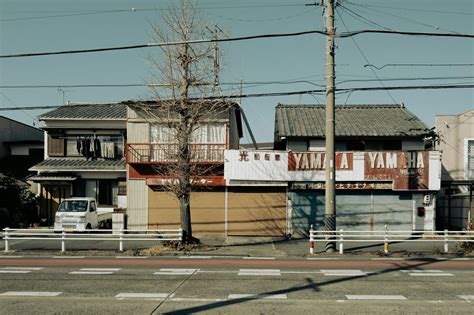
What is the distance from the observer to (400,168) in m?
22.9

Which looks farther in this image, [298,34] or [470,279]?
[298,34]

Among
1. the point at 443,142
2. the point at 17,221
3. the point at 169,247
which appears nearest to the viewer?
the point at 169,247

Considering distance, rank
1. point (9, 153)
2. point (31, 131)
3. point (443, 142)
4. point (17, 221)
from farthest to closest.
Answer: point (31, 131) → point (9, 153) → point (443, 142) → point (17, 221)

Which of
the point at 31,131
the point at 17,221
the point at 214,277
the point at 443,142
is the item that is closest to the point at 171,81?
the point at 214,277

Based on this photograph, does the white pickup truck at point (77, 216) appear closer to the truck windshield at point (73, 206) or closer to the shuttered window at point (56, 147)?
the truck windshield at point (73, 206)

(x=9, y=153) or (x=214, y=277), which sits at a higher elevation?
(x=9, y=153)

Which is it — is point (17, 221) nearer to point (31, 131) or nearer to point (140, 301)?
point (31, 131)

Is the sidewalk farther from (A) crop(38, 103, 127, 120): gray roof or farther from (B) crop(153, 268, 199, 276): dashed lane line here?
(A) crop(38, 103, 127, 120): gray roof

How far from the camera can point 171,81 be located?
1886 centimetres

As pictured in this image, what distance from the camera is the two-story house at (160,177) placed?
23766 millimetres

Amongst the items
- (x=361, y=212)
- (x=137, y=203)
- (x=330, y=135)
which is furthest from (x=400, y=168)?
(x=137, y=203)

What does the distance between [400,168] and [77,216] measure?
52.9 feet

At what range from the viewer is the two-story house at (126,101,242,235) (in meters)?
23.8

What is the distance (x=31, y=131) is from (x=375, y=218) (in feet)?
103
